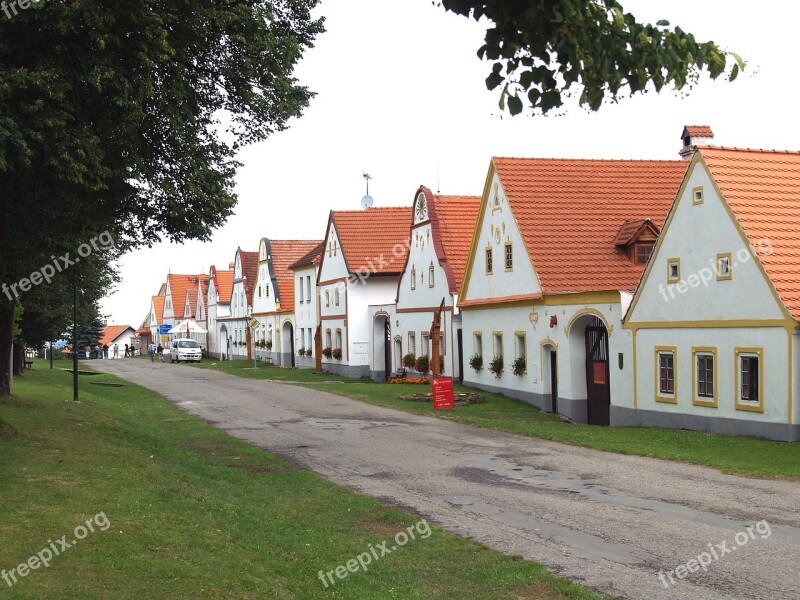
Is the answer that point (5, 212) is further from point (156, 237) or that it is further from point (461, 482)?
point (461, 482)

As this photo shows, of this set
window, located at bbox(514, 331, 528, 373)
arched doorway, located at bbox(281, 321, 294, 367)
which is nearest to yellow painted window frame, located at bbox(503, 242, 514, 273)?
window, located at bbox(514, 331, 528, 373)

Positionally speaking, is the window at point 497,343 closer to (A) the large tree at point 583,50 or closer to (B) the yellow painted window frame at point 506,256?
(B) the yellow painted window frame at point 506,256

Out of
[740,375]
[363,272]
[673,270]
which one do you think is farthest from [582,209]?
[363,272]

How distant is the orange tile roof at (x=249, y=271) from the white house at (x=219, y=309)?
25.3 ft

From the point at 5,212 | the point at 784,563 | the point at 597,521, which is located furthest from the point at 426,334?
the point at 784,563

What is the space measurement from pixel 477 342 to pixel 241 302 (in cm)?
4440

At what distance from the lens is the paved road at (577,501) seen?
355 inches

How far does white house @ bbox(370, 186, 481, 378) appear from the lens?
3800cm

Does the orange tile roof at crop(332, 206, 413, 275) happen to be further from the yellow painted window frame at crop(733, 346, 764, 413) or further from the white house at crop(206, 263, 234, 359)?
the white house at crop(206, 263, 234, 359)

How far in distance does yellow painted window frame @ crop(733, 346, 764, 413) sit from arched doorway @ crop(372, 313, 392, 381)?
27.8m

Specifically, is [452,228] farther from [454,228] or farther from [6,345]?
[6,345]

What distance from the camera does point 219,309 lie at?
86.8 m

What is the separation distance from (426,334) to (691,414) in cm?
1973

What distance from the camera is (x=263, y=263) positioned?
68312mm
